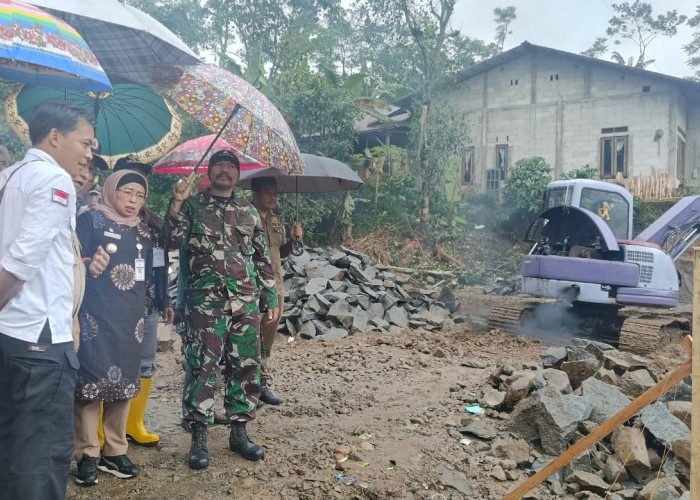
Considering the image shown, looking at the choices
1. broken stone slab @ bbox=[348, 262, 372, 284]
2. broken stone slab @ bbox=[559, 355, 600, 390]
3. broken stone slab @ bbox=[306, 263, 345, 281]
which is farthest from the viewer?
broken stone slab @ bbox=[348, 262, 372, 284]

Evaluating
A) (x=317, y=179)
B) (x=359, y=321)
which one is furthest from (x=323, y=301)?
(x=317, y=179)

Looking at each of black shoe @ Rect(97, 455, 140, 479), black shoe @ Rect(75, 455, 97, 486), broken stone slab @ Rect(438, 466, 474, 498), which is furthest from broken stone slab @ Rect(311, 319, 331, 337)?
black shoe @ Rect(75, 455, 97, 486)

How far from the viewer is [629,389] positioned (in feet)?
15.1

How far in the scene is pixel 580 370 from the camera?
4.92 metres

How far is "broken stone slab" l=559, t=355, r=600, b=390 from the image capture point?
193 inches

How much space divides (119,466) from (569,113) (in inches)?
727

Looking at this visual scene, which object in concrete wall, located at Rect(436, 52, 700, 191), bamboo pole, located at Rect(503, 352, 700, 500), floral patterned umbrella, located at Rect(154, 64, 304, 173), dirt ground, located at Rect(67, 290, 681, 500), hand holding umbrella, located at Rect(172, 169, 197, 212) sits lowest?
dirt ground, located at Rect(67, 290, 681, 500)

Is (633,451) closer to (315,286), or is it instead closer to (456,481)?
(456,481)

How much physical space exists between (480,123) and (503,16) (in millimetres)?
18534

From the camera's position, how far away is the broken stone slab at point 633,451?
3627mm

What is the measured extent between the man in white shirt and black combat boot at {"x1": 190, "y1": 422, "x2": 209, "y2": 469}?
45.8 inches

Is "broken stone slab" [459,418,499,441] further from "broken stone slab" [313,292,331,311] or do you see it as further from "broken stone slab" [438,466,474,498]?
"broken stone slab" [313,292,331,311]

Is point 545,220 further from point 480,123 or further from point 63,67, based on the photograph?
point 480,123

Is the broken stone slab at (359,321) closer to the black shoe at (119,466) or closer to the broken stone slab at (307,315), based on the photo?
the broken stone slab at (307,315)
